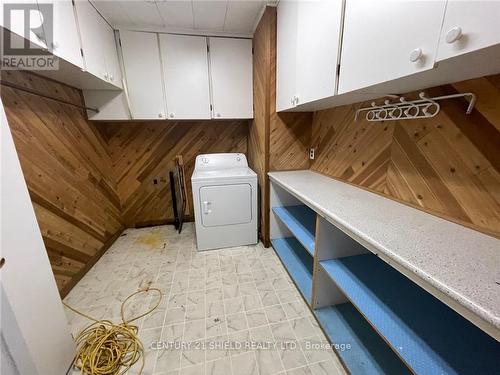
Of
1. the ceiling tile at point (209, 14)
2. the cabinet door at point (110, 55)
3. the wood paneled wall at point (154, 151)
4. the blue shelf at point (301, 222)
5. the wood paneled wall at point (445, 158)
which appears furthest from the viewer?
the wood paneled wall at point (154, 151)

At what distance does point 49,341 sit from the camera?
1088 millimetres

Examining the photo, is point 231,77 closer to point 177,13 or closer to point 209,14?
point 209,14

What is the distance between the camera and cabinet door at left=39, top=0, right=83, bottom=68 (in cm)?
135

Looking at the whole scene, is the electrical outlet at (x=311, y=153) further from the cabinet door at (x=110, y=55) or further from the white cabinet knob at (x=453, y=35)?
the cabinet door at (x=110, y=55)

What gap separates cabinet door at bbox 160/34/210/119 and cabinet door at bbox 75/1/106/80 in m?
0.62

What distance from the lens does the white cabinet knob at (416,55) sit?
74 cm

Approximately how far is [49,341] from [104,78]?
205 cm

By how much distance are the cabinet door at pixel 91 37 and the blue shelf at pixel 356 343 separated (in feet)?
8.79

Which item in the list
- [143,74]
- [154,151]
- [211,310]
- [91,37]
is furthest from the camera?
[154,151]

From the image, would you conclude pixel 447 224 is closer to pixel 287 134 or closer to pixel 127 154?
pixel 287 134

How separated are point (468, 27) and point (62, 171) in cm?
276

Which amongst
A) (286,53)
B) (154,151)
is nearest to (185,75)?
(154,151)

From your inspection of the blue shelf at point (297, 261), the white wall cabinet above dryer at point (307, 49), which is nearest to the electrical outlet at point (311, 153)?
the white wall cabinet above dryer at point (307, 49)

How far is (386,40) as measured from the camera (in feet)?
2.86
